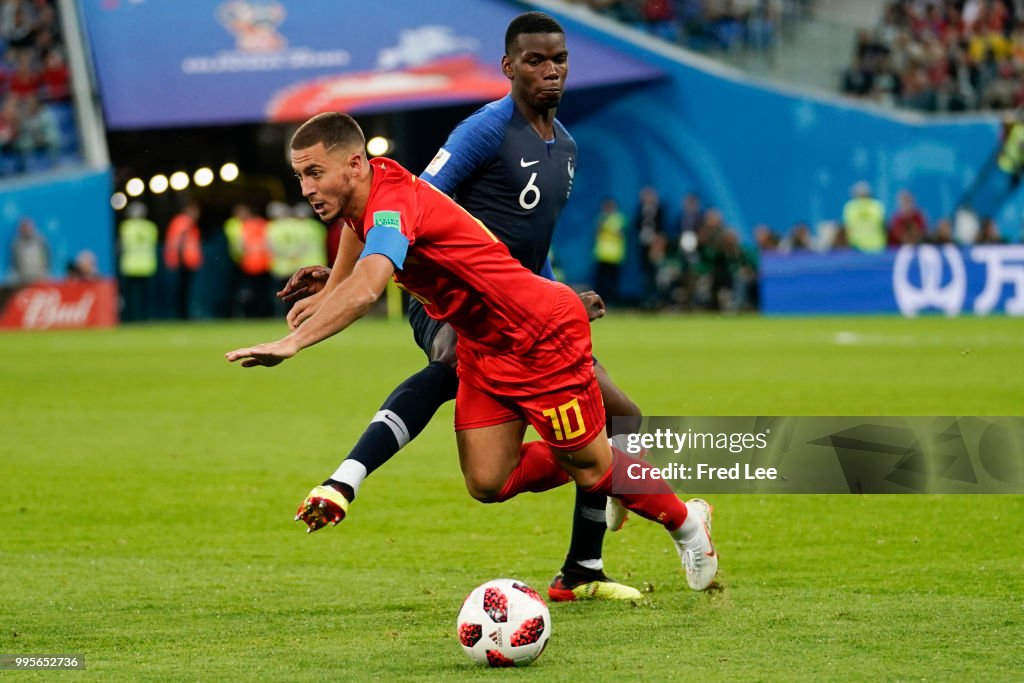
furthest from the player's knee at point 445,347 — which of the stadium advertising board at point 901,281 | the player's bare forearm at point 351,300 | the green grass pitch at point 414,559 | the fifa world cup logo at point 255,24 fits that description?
the fifa world cup logo at point 255,24

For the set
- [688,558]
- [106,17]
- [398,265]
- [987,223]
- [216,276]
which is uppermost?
[398,265]

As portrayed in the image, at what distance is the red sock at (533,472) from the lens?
19.6 feet

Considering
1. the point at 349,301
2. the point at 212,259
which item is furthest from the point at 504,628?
the point at 212,259

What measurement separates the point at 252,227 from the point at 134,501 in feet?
66.6

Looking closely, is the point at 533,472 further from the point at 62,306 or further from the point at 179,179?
the point at 179,179

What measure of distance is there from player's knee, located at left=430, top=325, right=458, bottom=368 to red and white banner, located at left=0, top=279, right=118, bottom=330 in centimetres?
2115

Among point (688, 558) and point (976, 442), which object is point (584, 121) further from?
point (688, 558)

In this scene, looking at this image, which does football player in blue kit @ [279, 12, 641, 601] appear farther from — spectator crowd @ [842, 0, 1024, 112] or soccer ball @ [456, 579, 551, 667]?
spectator crowd @ [842, 0, 1024, 112]

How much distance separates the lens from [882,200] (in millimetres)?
27984

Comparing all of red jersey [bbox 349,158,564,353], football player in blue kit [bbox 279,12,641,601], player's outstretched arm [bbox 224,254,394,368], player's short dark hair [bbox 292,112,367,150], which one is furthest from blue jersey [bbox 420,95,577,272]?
player's outstretched arm [bbox 224,254,394,368]

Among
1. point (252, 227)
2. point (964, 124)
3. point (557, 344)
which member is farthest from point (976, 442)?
point (252, 227)

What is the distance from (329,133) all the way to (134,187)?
Answer: 88.5 feet

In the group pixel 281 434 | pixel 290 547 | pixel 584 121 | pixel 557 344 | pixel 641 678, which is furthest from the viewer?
pixel 584 121

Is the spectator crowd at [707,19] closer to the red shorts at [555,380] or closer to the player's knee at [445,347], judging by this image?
the player's knee at [445,347]
